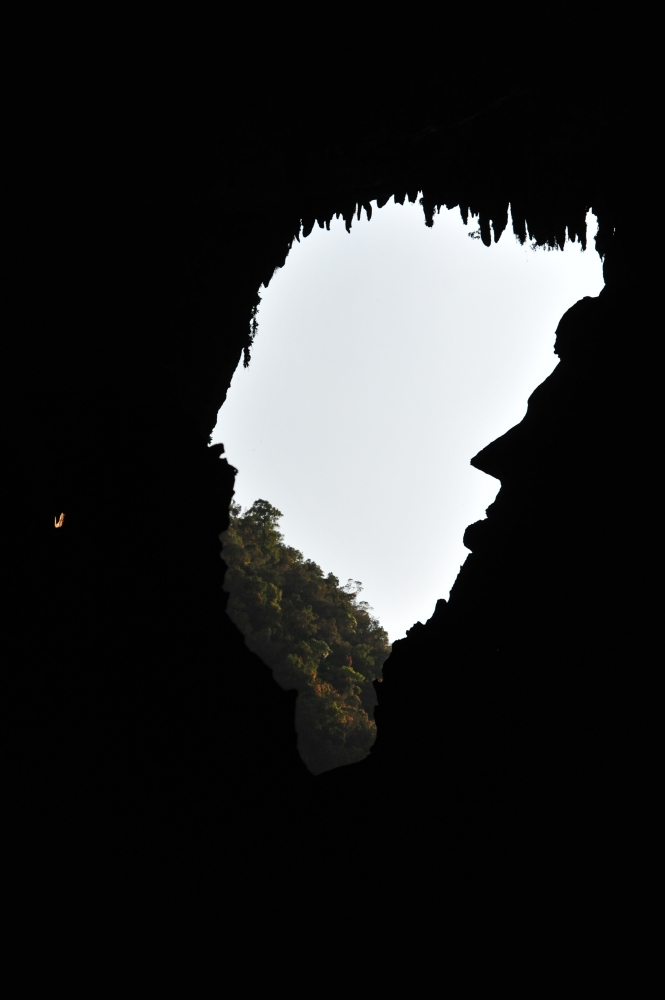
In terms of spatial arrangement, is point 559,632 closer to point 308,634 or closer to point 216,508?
point 216,508

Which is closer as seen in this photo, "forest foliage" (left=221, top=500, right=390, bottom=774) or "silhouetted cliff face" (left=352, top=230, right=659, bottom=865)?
"silhouetted cliff face" (left=352, top=230, right=659, bottom=865)

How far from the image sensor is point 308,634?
48906mm

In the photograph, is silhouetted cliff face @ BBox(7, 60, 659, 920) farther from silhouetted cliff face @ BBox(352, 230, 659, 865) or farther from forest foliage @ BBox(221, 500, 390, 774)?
forest foliage @ BBox(221, 500, 390, 774)

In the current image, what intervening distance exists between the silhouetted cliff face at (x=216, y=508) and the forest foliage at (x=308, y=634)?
31448 mm

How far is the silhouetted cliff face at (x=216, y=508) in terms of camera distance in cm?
689

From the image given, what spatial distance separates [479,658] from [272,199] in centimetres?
734

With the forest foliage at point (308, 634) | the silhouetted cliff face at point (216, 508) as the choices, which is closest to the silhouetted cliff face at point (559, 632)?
the silhouetted cliff face at point (216, 508)

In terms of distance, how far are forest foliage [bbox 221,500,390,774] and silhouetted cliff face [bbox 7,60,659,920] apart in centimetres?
3145

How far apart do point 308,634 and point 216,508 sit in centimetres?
3919

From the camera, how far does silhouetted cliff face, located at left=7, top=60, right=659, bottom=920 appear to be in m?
6.89

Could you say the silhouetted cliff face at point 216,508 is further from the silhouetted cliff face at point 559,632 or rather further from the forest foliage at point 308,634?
the forest foliage at point 308,634

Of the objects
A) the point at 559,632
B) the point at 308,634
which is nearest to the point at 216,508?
the point at 559,632

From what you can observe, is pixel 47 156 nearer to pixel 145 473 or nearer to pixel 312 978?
pixel 145 473

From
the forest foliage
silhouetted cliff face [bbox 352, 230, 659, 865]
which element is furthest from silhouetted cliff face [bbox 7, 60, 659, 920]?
the forest foliage
